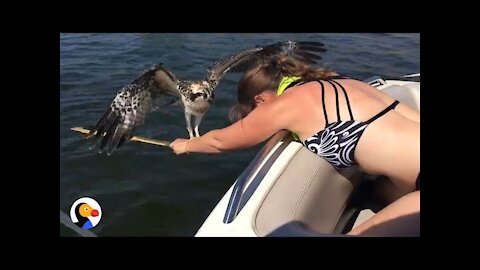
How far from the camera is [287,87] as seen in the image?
2160 mm

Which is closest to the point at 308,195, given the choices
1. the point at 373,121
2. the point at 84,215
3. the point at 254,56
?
the point at 373,121

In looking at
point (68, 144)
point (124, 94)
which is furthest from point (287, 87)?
point (68, 144)

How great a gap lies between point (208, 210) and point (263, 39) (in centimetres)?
378

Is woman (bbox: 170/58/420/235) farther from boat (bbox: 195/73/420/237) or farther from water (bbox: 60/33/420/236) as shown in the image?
water (bbox: 60/33/420/236)

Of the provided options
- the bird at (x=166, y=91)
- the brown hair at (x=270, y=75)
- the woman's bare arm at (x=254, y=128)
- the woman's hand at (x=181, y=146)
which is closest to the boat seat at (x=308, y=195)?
the woman's bare arm at (x=254, y=128)

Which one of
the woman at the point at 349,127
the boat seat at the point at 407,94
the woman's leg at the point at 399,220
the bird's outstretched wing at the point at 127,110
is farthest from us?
the boat seat at the point at 407,94

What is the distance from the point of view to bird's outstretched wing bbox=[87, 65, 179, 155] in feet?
8.88

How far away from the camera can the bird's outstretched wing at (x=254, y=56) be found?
3102 millimetres

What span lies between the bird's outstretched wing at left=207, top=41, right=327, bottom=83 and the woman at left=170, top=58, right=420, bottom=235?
0.91 m

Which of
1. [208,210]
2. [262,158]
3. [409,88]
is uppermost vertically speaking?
[409,88]

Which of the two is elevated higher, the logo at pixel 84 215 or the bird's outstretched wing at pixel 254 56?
the bird's outstretched wing at pixel 254 56

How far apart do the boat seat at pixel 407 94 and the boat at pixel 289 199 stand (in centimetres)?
68

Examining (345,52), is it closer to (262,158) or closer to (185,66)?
(185,66)

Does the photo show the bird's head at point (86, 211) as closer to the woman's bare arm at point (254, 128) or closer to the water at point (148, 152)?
the water at point (148, 152)
